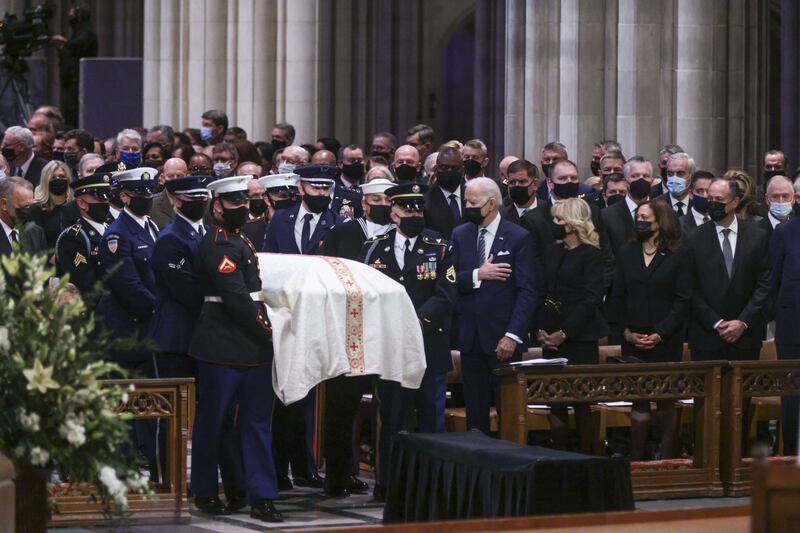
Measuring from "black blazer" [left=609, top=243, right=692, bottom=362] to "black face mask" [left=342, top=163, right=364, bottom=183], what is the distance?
3.26 metres

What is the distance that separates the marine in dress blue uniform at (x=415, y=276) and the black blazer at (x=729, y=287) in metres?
1.99

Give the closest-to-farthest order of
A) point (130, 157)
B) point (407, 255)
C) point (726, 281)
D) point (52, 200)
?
point (407, 255), point (726, 281), point (52, 200), point (130, 157)

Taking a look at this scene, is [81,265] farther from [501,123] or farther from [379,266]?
[501,123]

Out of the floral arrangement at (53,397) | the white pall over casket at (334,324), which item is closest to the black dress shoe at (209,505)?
the white pall over casket at (334,324)

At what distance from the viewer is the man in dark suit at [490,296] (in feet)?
40.0

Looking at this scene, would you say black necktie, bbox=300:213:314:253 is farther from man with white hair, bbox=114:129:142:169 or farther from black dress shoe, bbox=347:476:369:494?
man with white hair, bbox=114:129:142:169

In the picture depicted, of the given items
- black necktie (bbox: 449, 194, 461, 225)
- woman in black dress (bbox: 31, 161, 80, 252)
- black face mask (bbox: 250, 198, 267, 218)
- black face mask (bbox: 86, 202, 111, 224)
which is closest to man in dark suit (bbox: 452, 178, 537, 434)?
black necktie (bbox: 449, 194, 461, 225)

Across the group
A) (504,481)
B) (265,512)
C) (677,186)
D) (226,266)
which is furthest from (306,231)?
(504,481)

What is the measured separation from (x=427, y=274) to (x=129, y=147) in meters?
4.58

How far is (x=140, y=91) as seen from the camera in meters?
24.3

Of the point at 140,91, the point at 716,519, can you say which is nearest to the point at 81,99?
the point at 140,91

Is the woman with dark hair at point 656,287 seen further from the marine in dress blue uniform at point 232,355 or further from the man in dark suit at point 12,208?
the man in dark suit at point 12,208

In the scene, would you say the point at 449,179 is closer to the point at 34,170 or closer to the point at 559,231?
the point at 559,231

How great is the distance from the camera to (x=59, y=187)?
14.0 metres
